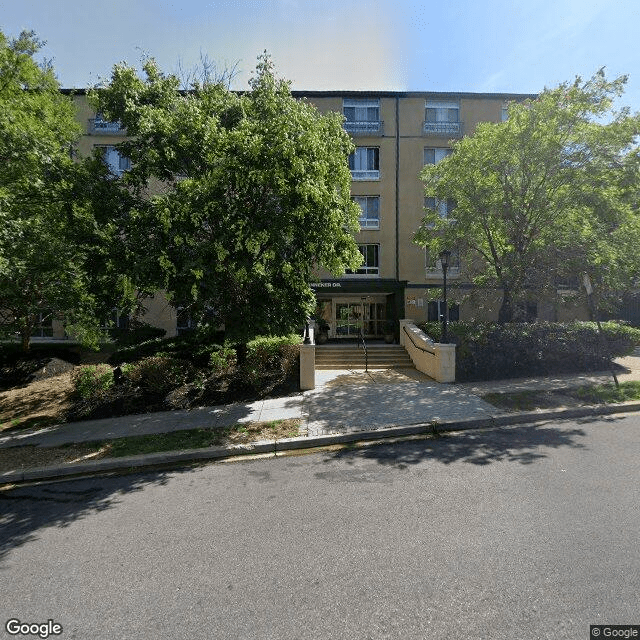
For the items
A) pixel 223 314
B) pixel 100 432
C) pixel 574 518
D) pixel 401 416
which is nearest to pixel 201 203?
pixel 223 314

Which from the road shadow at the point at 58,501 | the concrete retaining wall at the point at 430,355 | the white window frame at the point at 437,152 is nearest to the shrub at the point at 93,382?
the road shadow at the point at 58,501

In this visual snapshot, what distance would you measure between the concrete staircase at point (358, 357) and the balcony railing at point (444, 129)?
13192 millimetres

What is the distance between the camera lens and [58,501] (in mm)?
4879

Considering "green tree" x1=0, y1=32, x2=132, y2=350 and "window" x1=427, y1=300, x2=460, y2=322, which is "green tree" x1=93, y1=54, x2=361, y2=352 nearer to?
"green tree" x1=0, y1=32, x2=132, y2=350

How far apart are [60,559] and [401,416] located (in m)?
5.78

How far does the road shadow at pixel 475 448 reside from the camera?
557 cm

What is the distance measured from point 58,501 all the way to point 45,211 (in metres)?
7.91

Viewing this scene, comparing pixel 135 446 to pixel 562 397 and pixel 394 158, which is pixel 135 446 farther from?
pixel 394 158

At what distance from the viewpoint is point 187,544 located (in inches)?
143

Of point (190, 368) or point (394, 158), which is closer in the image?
point (190, 368)

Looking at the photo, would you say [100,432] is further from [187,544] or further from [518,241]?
[518,241]

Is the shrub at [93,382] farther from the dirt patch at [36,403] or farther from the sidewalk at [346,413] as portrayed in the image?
the sidewalk at [346,413]

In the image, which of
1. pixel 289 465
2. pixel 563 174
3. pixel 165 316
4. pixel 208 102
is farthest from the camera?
pixel 165 316

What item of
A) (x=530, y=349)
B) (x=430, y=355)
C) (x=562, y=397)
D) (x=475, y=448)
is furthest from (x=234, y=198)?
(x=530, y=349)
